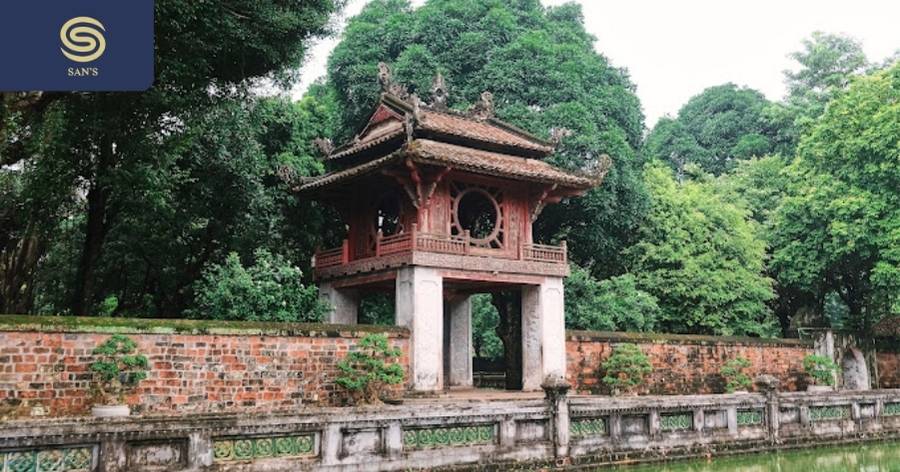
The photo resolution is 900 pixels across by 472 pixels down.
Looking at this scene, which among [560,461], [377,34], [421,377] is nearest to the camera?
[560,461]

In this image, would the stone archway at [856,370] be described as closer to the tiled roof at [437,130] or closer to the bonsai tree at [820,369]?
the bonsai tree at [820,369]

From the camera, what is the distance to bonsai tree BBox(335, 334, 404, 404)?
16125 mm

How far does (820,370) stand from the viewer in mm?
23953

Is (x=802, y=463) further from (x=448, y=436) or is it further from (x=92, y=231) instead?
(x=92, y=231)

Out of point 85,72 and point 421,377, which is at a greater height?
point 85,72

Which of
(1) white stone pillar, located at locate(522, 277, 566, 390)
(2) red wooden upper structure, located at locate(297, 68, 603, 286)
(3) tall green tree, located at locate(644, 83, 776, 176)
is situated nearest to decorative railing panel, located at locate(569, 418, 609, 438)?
(2) red wooden upper structure, located at locate(297, 68, 603, 286)

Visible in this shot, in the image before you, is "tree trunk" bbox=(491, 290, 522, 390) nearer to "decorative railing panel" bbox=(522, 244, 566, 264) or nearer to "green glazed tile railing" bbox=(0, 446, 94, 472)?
"decorative railing panel" bbox=(522, 244, 566, 264)

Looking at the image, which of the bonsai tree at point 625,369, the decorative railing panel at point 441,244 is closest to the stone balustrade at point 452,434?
the decorative railing panel at point 441,244

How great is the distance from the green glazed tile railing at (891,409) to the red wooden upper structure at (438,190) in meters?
7.74

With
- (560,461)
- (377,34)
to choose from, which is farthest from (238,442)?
(377,34)

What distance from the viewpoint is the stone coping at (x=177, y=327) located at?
42.0 ft

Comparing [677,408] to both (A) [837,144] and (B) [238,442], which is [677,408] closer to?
(B) [238,442]

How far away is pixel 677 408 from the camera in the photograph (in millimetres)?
13852

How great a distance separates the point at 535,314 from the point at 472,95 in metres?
9.95
